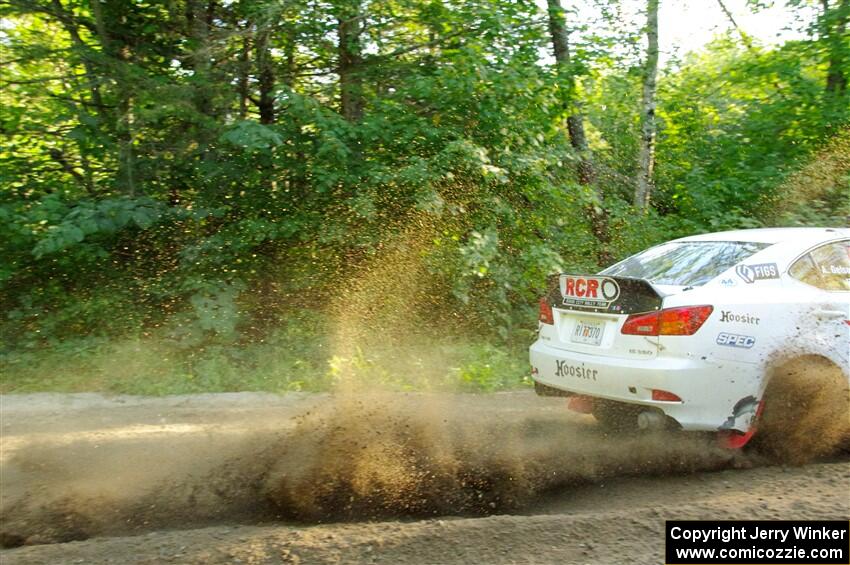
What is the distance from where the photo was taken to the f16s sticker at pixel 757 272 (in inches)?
202

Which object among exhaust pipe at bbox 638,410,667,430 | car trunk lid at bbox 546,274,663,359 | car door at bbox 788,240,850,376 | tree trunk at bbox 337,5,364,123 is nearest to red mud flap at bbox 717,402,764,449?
exhaust pipe at bbox 638,410,667,430

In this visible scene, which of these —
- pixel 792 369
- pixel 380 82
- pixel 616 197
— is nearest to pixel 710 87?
pixel 616 197

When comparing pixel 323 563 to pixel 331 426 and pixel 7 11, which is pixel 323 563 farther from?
pixel 7 11

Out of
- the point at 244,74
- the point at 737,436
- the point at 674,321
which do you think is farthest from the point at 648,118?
the point at 737,436

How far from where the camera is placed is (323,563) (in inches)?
139

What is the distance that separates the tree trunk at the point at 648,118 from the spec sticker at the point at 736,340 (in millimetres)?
7887

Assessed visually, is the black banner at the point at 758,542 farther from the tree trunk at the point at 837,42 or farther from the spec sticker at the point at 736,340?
the tree trunk at the point at 837,42

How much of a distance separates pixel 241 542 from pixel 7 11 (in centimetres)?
858

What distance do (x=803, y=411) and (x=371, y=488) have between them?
10.5 feet

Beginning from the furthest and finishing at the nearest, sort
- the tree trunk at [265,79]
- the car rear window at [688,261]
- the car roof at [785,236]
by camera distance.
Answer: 1. the tree trunk at [265,79]
2. the car roof at [785,236]
3. the car rear window at [688,261]

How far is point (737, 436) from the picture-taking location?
500cm

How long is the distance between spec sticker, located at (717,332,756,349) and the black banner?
131cm

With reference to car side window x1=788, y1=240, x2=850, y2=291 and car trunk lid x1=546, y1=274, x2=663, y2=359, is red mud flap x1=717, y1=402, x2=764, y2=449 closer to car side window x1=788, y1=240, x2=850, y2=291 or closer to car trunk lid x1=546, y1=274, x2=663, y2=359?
car trunk lid x1=546, y1=274, x2=663, y2=359

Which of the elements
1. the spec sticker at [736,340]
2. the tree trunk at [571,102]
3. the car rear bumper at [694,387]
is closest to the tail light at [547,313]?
the car rear bumper at [694,387]
